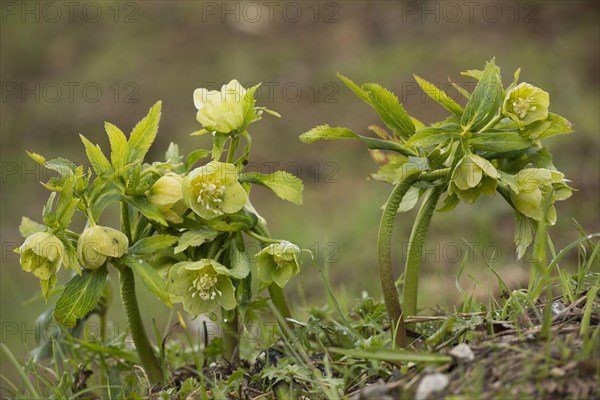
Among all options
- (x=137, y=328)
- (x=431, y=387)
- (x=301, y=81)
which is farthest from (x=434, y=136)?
(x=301, y=81)

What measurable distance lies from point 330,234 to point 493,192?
255 centimetres

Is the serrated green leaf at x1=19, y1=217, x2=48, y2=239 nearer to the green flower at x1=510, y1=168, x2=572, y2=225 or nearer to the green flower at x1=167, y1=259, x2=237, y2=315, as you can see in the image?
the green flower at x1=167, y1=259, x2=237, y2=315

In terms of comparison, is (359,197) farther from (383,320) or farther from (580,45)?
(383,320)

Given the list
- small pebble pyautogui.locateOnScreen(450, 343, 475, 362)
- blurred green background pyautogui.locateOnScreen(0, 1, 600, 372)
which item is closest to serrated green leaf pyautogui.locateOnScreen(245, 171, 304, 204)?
small pebble pyautogui.locateOnScreen(450, 343, 475, 362)

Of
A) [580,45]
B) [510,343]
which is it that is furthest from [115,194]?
[580,45]

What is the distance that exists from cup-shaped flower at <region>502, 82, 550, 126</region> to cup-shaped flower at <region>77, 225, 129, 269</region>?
831 mm

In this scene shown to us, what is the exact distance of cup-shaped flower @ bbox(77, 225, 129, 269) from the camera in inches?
57.6

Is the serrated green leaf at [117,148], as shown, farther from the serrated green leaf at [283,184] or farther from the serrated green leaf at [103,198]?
the serrated green leaf at [283,184]

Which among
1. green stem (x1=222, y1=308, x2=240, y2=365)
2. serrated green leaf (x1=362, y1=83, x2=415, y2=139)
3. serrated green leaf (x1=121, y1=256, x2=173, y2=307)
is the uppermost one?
serrated green leaf (x1=362, y1=83, x2=415, y2=139)

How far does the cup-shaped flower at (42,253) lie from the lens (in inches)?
55.5

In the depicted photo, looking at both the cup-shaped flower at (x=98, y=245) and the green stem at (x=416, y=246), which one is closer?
the cup-shaped flower at (x=98, y=245)

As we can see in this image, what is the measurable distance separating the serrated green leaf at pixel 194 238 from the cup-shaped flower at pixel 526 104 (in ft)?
2.15

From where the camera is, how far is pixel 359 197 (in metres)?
4.38

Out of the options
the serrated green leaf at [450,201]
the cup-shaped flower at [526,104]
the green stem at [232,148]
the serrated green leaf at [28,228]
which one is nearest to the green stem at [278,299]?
the green stem at [232,148]
